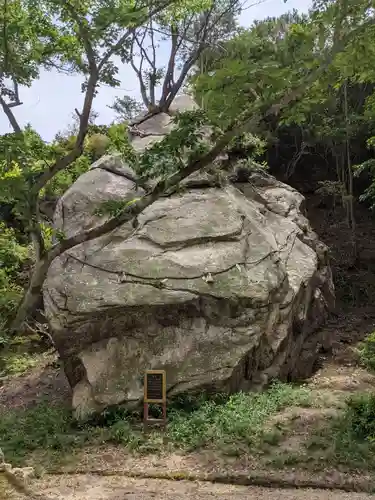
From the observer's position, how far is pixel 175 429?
684cm

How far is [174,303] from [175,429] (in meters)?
1.89

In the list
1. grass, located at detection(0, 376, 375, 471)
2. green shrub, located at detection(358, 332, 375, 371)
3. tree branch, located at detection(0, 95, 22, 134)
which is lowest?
grass, located at detection(0, 376, 375, 471)

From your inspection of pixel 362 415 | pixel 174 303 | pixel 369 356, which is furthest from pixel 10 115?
pixel 369 356

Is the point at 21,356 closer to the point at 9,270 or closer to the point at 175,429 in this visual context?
the point at 9,270

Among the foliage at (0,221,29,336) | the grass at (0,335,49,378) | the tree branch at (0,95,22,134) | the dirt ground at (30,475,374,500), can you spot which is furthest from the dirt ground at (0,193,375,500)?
the tree branch at (0,95,22,134)

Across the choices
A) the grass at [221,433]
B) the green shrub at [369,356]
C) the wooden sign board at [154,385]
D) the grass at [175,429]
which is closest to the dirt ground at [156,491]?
the grass at [221,433]

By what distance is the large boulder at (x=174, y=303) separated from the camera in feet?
25.3

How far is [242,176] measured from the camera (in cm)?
1230

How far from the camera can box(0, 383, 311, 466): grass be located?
6512mm

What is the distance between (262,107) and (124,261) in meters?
3.82

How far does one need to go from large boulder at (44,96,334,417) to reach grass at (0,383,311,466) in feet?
0.95

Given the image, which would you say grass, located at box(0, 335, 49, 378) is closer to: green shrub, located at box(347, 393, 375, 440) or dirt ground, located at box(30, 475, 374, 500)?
dirt ground, located at box(30, 475, 374, 500)

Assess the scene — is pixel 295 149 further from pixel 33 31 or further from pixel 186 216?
pixel 33 31

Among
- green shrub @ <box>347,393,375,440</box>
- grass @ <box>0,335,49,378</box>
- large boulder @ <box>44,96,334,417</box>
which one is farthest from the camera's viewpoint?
grass @ <box>0,335,49,378</box>
